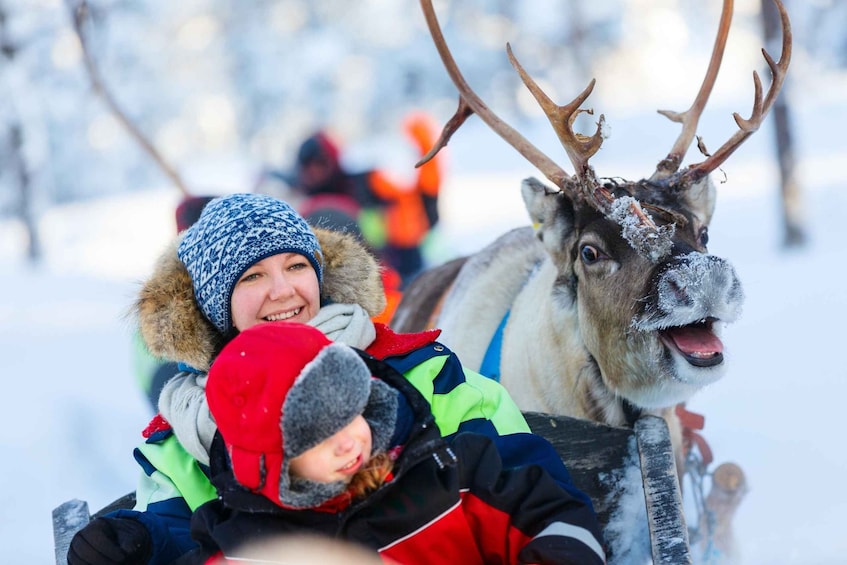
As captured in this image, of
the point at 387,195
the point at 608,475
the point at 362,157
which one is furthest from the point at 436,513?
the point at 362,157

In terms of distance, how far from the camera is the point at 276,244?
256cm

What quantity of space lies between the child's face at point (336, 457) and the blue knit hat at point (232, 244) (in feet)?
2.57

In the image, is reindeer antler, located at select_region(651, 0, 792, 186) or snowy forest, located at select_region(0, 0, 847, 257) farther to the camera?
snowy forest, located at select_region(0, 0, 847, 257)

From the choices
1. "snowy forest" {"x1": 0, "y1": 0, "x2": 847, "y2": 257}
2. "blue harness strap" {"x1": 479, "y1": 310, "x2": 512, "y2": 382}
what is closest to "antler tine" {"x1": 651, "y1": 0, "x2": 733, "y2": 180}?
"blue harness strap" {"x1": 479, "y1": 310, "x2": 512, "y2": 382}

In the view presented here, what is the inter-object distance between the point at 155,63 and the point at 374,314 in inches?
1161

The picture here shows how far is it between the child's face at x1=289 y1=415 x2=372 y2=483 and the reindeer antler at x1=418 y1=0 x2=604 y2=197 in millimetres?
1456

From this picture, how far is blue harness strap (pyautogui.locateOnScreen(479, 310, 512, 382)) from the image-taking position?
11.8ft

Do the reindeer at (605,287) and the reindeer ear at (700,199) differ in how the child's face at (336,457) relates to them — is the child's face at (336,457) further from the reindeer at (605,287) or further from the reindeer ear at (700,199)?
the reindeer ear at (700,199)

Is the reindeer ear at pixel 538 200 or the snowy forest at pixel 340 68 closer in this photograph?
the reindeer ear at pixel 538 200

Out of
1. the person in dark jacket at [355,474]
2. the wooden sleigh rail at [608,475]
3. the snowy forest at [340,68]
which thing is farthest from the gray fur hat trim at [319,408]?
the snowy forest at [340,68]

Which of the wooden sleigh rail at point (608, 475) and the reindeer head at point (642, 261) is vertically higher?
the reindeer head at point (642, 261)

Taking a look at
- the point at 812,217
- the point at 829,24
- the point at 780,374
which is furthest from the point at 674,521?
the point at 829,24

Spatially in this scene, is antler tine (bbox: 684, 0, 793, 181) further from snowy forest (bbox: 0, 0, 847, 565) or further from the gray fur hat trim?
the gray fur hat trim

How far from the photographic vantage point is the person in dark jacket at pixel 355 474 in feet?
6.00
